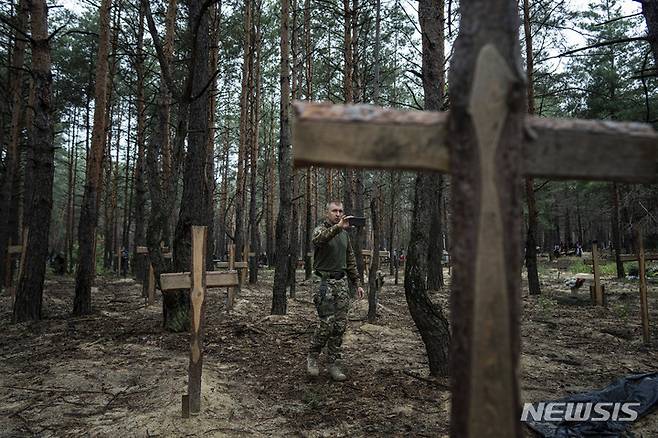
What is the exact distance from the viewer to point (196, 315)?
11.4 feet

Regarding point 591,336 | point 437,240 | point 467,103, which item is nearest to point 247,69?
point 437,240

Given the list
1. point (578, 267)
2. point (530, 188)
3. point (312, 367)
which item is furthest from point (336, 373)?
point (578, 267)

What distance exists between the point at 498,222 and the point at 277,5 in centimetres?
1756

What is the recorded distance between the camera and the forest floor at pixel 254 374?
341 cm

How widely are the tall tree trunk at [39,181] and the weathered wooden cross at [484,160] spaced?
778cm

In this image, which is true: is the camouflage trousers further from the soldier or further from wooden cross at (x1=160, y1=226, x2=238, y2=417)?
wooden cross at (x1=160, y1=226, x2=238, y2=417)

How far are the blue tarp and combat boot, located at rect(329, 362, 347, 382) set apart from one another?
1.87m

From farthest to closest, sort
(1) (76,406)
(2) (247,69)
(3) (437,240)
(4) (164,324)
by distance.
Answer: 1. (2) (247,69)
2. (3) (437,240)
3. (4) (164,324)
4. (1) (76,406)

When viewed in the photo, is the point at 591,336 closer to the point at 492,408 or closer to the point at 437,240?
the point at 437,240

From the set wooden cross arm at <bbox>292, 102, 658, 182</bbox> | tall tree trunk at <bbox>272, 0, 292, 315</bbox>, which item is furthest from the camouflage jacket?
tall tree trunk at <bbox>272, 0, 292, 315</bbox>

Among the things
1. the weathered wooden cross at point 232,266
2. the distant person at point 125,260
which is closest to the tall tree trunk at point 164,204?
the weathered wooden cross at point 232,266

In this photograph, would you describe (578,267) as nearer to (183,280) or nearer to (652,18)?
(652,18)

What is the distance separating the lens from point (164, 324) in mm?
6773

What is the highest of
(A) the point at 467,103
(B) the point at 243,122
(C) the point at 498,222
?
(B) the point at 243,122
